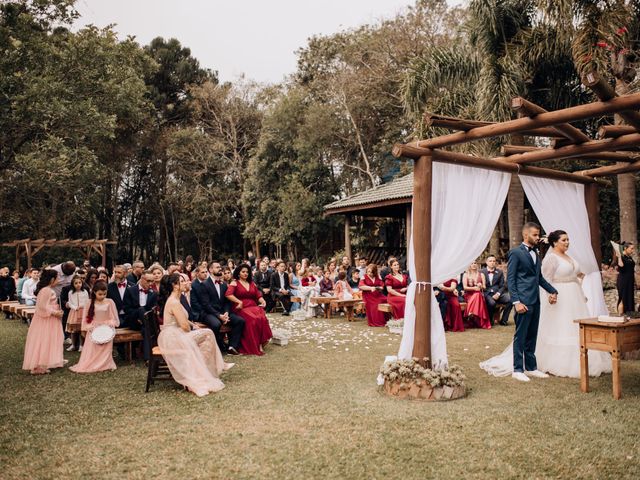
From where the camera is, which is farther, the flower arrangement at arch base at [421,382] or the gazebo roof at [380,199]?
the gazebo roof at [380,199]

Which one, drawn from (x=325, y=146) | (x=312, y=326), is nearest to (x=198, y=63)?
(x=325, y=146)

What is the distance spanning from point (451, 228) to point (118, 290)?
223 inches

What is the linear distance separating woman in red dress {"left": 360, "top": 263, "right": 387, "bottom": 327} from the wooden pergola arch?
18.0 ft

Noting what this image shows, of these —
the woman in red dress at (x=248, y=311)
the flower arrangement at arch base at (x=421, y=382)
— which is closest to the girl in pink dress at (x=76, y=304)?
the woman in red dress at (x=248, y=311)

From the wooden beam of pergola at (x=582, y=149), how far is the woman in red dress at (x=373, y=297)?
222 inches

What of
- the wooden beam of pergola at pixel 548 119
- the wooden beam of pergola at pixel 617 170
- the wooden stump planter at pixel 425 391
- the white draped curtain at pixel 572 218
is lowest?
the wooden stump planter at pixel 425 391

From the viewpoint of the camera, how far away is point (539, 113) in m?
5.74

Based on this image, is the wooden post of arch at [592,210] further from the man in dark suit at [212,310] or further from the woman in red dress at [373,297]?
the man in dark suit at [212,310]

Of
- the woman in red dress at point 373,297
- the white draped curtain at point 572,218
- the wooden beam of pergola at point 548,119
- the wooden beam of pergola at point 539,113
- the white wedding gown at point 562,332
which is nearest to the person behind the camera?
the wooden beam of pergola at point 548,119

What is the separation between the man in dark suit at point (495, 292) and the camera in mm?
11836

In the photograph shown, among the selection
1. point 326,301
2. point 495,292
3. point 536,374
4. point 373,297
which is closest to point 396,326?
point 373,297

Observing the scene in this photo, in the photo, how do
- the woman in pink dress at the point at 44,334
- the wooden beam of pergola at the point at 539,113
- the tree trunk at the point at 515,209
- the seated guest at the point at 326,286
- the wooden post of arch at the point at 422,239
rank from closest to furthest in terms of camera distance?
the wooden beam of pergola at the point at 539,113
the wooden post of arch at the point at 422,239
the woman in pink dress at the point at 44,334
the seated guest at the point at 326,286
the tree trunk at the point at 515,209

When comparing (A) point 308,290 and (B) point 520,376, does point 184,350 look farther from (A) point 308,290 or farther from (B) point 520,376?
(A) point 308,290

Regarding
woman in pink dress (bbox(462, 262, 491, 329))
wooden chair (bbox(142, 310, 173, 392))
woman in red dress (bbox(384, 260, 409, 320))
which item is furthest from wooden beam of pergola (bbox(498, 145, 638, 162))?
wooden chair (bbox(142, 310, 173, 392))
